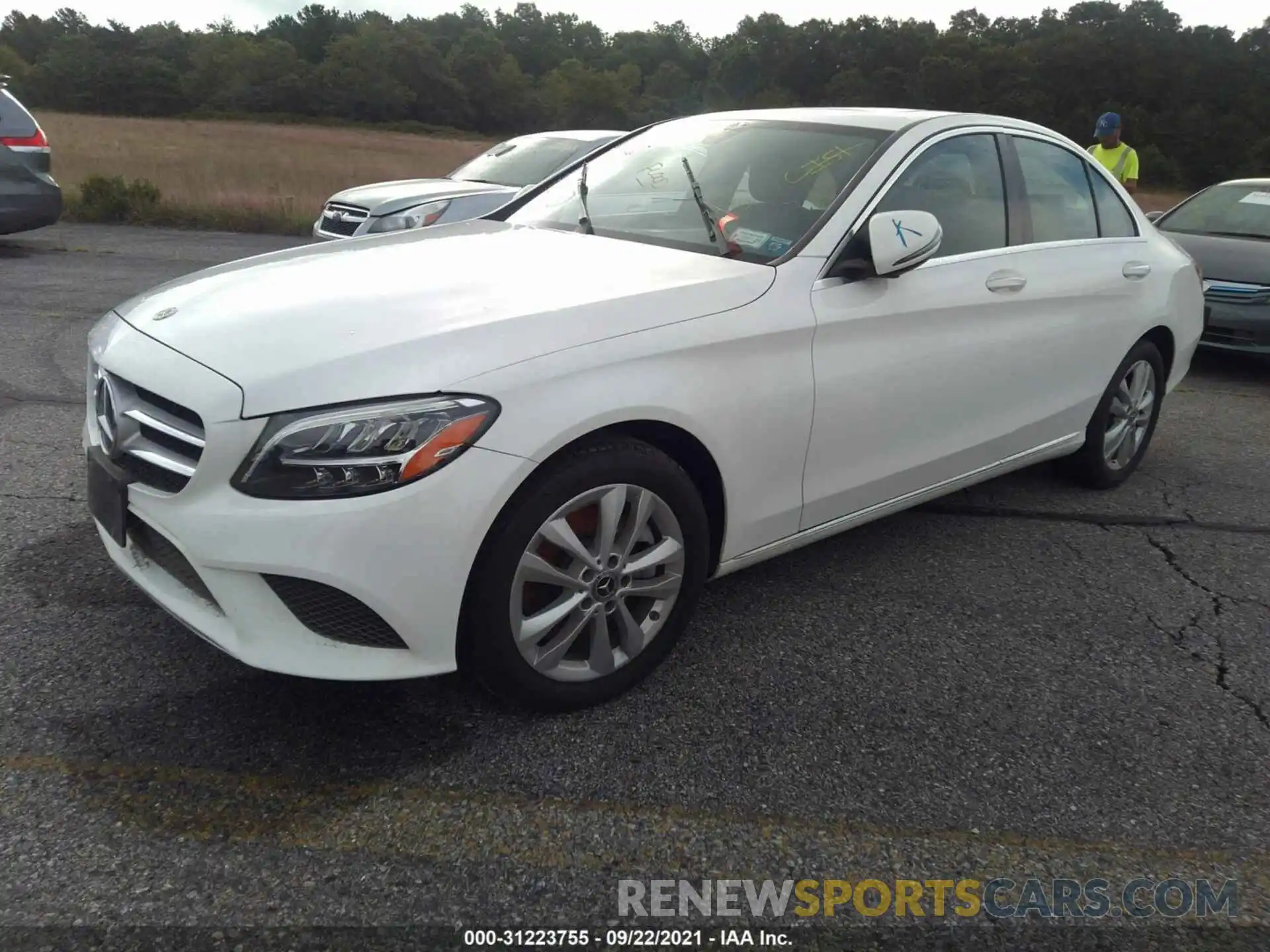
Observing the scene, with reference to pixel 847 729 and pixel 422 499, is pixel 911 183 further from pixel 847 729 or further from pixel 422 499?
pixel 422 499

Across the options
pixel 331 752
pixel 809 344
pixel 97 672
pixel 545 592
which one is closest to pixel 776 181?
pixel 809 344

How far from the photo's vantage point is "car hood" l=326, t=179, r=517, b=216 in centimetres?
877

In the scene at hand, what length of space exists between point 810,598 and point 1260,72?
48688mm

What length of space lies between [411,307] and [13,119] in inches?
362

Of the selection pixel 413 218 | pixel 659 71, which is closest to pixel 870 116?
pixel 413 218

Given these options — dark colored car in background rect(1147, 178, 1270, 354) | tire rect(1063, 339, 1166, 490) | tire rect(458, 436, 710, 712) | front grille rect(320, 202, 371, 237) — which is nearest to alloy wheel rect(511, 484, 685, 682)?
tire rect(458, 436, 710, 712)

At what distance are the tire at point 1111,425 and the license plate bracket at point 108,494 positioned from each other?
383cm

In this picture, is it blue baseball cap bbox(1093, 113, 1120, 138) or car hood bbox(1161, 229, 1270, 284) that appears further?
blue baseball cap bbox(1093, 113, 1120, 138)

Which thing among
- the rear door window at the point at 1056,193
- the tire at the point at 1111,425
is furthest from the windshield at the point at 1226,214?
the rear door window at the point at 1056,193

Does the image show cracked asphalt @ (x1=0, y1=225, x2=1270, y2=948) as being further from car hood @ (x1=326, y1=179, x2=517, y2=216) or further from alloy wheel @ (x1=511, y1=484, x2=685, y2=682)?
car hood @ (x1=326, y1=179, x2=517, y2=216)

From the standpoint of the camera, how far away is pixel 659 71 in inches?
2532

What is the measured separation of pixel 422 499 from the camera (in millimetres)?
2256

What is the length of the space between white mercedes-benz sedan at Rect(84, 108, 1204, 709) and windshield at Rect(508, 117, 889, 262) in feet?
0.05

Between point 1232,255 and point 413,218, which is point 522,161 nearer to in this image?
point 413,218
